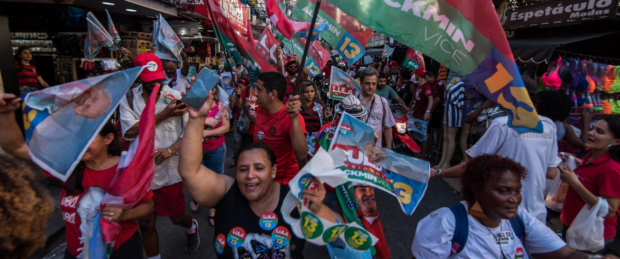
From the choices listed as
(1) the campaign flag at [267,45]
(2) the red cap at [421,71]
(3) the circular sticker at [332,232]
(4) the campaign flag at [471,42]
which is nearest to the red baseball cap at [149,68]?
(1) the campaign flag at [267,45]

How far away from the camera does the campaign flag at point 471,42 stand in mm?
1826

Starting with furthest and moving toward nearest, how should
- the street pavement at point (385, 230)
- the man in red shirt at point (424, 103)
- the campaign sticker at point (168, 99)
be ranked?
the man in red shirt at point (424, 103), the street pavement at point (385, 230), the campaign sticker at point (168, 99)

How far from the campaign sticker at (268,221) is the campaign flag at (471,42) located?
1470mm

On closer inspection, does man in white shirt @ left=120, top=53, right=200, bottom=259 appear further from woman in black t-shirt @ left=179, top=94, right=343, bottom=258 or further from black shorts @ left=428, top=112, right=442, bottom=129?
black shorts @ left=428, top=112, right=442, bottom=129

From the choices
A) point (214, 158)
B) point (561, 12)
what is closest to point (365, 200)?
point (214, 158)

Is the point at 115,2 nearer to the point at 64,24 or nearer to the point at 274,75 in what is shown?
the point at 64,24

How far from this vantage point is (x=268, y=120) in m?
3.19

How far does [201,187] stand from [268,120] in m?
1.47

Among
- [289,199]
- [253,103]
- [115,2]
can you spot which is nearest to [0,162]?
[289,199]

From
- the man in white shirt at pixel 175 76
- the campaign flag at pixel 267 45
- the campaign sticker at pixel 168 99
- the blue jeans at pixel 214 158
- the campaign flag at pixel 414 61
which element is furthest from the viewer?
the campaign flag at pixel 414 61

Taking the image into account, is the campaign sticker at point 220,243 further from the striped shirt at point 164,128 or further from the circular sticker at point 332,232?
the striped shirt at point 164,128

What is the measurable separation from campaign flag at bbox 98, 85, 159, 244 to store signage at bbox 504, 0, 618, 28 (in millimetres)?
8436

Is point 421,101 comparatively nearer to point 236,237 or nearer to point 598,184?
point 598,184

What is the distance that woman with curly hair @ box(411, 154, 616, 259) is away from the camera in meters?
1.79
